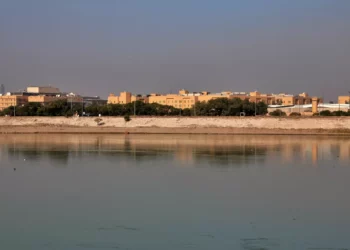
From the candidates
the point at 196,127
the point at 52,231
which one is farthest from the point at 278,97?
the point at 52,231

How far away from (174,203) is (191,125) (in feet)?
106

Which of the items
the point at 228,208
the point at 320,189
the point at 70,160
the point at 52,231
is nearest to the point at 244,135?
the point at 70,160

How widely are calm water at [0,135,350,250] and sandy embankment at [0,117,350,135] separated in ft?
67.8

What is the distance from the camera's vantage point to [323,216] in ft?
40.4

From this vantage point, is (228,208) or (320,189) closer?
(228,208)

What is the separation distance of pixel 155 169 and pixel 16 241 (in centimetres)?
967

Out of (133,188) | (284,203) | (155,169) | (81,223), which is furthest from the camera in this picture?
(155,169)

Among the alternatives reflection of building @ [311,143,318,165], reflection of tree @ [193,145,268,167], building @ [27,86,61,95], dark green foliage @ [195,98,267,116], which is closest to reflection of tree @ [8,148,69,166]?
reflection of tree @ [193,145,268,167]

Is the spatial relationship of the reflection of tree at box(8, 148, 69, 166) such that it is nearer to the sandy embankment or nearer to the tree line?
the sandy embankment

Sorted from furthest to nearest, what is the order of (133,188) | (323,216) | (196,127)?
(196,127) < (133,188) < (323,216)

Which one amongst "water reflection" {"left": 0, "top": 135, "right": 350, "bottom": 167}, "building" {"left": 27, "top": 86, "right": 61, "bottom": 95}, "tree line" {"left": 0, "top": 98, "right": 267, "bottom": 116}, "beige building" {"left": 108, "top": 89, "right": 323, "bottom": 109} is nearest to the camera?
"water reflection" {"left": 0, "top": 135, "right": 350, "bottom": 167}

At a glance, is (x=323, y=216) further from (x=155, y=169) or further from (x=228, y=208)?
(x=155, y=169)

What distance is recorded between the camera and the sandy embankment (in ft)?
144

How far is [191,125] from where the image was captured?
4559cm
